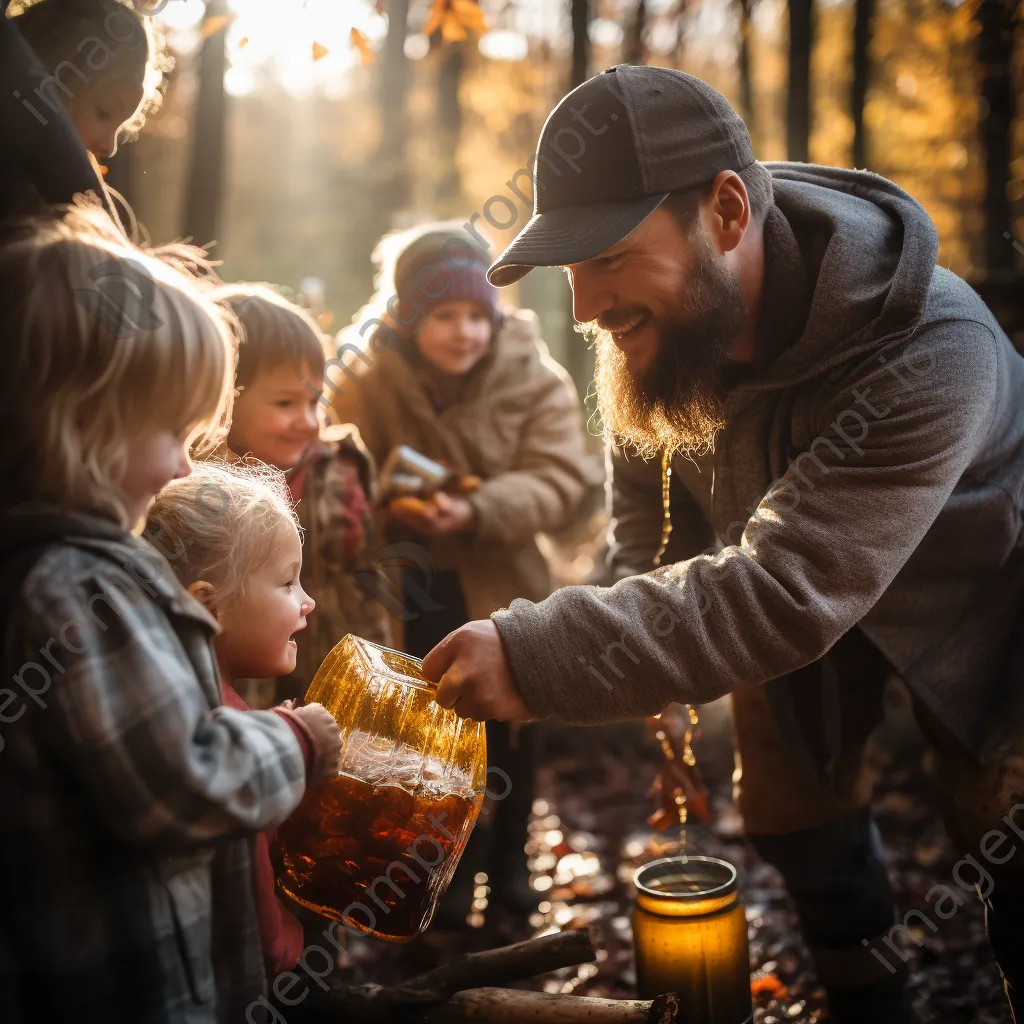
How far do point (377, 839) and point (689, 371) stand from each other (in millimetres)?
1442

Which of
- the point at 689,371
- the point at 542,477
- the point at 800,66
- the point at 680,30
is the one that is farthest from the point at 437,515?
the point at 680,30

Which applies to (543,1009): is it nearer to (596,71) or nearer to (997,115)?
(997,115)

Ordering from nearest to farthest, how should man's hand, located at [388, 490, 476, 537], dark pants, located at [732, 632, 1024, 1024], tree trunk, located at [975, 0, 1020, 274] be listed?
1. dark pants, located at [732, 632, 1024, 1024]
2. man's hand, located at [388, 490, 476, 537]
3. tree trunk, located at [975, 0, 1020, 274]

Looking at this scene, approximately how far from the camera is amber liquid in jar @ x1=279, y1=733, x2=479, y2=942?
209 centimetres

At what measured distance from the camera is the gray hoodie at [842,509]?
92.0 inches

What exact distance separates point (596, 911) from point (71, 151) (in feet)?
11.5

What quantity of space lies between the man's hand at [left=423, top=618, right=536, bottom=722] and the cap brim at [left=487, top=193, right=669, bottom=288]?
0.94 m

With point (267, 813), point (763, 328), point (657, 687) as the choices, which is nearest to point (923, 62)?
point (763, 328)

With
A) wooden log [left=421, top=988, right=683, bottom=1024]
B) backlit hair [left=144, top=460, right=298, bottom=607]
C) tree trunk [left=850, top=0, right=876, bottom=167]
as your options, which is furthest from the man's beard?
tree trunk [left=850, top=0, right=876, bottom=167]

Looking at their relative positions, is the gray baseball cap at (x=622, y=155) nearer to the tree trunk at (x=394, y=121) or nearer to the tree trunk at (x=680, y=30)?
the tree trunk at (x=394, y=121)

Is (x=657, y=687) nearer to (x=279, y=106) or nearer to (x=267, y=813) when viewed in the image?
(x=267, y=813)

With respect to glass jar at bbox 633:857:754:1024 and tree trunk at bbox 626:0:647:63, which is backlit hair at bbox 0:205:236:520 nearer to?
glass jar at bbox 633:857:754:1024

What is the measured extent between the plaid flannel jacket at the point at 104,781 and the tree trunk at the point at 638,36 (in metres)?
12.7

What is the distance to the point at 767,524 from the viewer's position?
246cm
